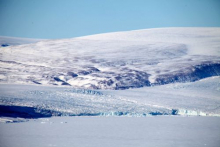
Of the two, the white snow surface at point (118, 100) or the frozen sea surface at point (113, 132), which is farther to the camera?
the white snow surface at point (118, 100)

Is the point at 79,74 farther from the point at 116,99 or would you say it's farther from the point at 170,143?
the point at 170,143

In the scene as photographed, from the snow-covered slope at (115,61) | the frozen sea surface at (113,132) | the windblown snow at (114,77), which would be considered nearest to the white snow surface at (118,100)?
the windblown snow at (114,77)

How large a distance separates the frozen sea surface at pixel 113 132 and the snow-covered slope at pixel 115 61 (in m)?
7.73

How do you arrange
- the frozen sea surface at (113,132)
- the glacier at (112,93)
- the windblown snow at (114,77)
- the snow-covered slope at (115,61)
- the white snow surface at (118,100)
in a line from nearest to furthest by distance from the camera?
1. the frozen sea surface at (113,132)
2. the glacier at (112,93)
3. the white snow surface at (118,100)
4. the windblown snow at (114,77)
5. the snow-covered slope at (115,61)

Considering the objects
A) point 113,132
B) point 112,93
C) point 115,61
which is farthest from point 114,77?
point 113,132

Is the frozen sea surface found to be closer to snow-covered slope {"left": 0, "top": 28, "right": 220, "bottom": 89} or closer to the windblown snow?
the windblown snow

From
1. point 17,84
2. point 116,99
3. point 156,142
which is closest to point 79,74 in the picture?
point 17,84

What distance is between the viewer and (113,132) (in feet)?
45.0

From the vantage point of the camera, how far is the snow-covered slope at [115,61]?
2491 cm

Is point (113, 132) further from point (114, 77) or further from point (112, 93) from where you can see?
point (114, 77)

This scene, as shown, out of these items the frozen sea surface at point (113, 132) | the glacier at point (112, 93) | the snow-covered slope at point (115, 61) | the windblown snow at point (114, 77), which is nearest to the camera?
the frozen sea surface at point (113, 132)

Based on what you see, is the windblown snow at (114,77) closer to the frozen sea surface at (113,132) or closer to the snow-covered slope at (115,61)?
the snow-covered slope at (115,61)

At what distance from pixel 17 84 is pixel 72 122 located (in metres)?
8.59

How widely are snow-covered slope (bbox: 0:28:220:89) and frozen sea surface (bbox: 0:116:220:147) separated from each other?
773cm
